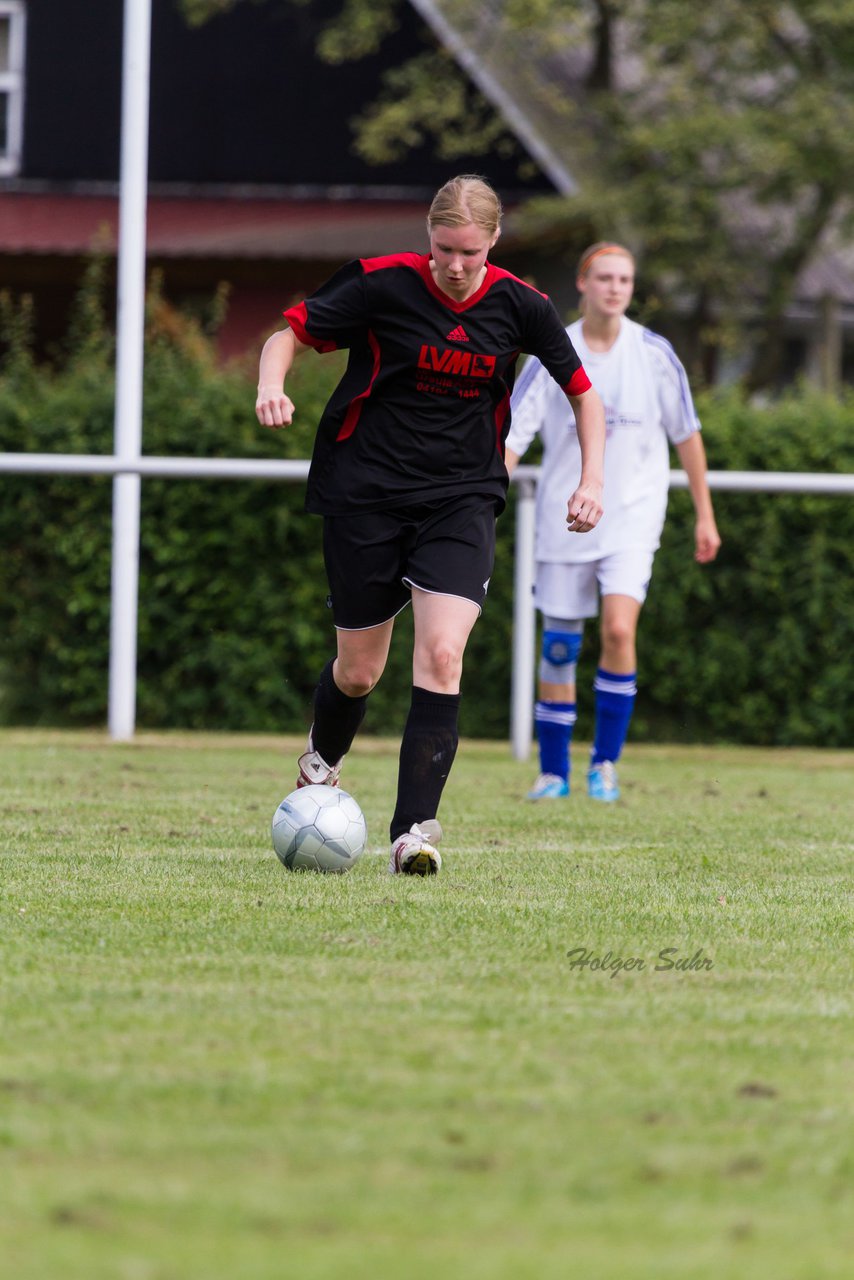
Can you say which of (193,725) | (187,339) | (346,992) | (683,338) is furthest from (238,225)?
(346,992)

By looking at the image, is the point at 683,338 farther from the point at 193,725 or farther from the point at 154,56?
the point at 193,725

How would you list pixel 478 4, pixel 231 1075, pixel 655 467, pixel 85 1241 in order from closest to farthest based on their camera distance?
pixel 85 1241 → pixel 231 1075 → pixel 655 467 → pixel 478 4

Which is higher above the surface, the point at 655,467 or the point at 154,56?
the point at 154,56

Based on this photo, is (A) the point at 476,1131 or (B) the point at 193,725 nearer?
(A) the point at 476,1131

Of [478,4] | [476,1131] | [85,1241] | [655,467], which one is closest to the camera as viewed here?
[85,1241]

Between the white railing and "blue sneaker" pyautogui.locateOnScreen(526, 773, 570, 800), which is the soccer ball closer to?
"blue sneaker" pyautogui.locateOnScreen(526, 773, 570, 800)

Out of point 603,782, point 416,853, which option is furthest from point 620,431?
point 416,853

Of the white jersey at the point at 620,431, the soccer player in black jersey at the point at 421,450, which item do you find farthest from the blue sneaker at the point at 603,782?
the soccer player in black jersey at the point at 421,450

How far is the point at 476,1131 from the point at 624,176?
749 inches

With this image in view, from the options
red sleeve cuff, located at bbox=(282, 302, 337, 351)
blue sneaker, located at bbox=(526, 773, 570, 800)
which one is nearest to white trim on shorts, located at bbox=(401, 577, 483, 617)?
red sleeve cuff, located at bbox=(282, 302, 337, 351)

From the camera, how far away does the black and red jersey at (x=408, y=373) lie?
17.4 ft

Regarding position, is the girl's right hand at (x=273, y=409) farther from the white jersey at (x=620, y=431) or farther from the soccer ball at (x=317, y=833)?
the white jersey at (x=620, y=431)

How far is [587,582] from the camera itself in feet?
25.3

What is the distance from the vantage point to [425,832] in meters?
5.18
